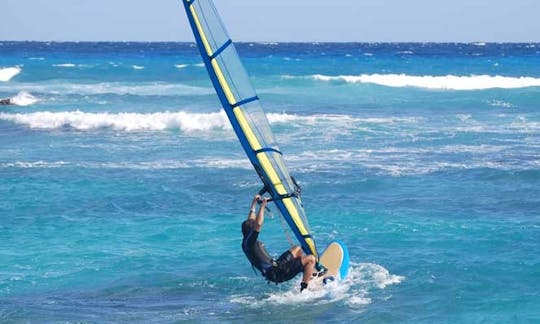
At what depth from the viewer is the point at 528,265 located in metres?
11.8

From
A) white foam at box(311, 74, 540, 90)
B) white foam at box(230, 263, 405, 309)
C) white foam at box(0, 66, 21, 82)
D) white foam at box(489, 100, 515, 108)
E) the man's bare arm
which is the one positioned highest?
white foam at box(0, 66, 21, 82)

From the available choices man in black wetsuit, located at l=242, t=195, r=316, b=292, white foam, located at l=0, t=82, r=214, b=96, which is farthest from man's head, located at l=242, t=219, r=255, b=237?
white foam, located at l=0, t=82, r=214, b=96

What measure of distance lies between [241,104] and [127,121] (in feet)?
66.1

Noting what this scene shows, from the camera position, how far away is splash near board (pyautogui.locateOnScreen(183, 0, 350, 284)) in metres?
9.84

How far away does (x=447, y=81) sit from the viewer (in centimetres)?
5059

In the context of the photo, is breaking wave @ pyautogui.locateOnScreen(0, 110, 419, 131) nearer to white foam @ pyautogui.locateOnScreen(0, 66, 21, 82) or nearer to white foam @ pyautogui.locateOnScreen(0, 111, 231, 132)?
white foam @ pyautogui.locateOnScreen(0, 111, 231, 132)

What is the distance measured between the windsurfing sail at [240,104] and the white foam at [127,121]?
17781mm

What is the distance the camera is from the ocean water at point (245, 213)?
417 inches

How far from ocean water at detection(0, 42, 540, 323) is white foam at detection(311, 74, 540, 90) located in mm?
16354
